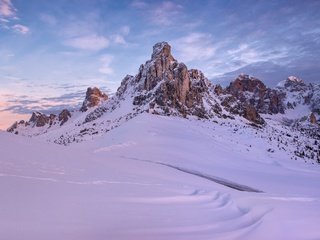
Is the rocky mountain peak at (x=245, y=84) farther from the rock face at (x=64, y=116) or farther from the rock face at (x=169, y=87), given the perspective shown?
the rock face at (x=169, y=87)

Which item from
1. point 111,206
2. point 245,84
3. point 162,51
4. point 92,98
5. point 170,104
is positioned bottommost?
point 111,206

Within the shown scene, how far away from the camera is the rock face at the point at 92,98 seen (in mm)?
147337

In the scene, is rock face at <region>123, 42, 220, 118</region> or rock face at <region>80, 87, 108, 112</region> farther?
rock face at <region>80, 87, 108, 112</region>

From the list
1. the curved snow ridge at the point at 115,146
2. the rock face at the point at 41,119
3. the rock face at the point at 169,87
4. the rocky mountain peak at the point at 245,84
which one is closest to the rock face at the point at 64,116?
the rock face at the point at 41,119

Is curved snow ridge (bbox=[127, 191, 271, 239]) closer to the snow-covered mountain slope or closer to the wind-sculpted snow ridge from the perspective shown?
the snow-covered mountain slope

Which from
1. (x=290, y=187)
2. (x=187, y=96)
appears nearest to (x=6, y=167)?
(x=290, y=187)

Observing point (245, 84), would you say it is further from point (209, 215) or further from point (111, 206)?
point (111, 206)

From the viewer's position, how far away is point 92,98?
486 ft

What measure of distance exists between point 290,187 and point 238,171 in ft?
14.3

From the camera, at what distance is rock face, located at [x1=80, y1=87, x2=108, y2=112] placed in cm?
14734

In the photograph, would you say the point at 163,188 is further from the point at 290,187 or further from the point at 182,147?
the point at 182,147

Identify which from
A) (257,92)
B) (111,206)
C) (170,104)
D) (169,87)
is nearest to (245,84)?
(257,92)

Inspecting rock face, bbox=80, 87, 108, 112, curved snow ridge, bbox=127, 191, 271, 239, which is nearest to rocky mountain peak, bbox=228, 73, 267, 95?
rock face, bbox=80, 87, 108, 112

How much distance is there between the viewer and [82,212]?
6223 mm
